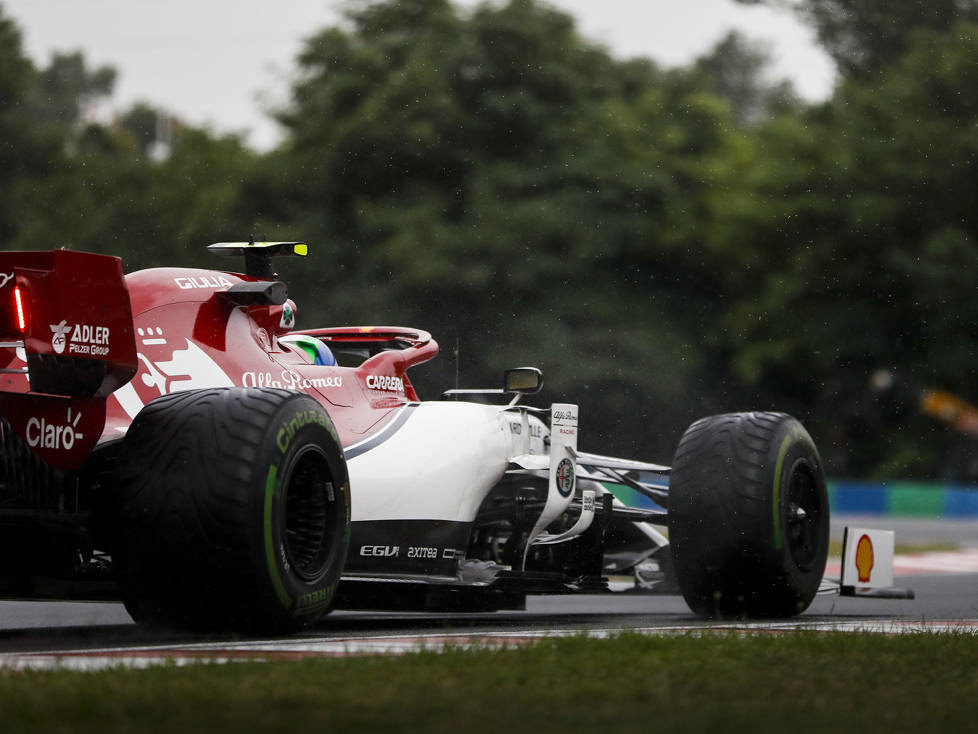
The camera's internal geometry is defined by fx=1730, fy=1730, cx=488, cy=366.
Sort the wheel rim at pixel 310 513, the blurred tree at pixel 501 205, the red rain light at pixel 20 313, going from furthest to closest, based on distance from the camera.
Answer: the blurred tree at pixel 501 205 → the wheel rim at pixel 310 513 → the red rain light at pixel 20 313

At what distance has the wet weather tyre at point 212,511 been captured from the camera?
6.05 metres

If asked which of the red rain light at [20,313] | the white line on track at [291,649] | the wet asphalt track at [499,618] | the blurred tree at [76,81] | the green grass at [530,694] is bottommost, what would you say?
the wet asphalt track at [499,618]

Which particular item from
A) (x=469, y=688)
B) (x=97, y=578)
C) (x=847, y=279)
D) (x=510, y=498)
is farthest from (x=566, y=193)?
(x=469, y=688)

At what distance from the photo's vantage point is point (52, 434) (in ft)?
20.3

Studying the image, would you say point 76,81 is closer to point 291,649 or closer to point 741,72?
point 741,72

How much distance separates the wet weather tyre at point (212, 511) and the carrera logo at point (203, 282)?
1209 millimetres

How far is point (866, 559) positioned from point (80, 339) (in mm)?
5564

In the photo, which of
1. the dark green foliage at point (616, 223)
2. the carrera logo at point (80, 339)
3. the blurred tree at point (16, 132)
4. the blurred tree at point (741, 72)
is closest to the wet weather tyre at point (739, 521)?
the carrera logo at point (80, 339)

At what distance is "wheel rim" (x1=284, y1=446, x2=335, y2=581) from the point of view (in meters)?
6.71

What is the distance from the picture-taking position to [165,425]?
6168 mm

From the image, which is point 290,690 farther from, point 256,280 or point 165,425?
point 256,280

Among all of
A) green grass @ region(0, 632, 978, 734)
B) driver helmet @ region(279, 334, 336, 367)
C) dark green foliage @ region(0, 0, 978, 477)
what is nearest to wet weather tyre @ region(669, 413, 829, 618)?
driver helmet @ region(279, 334, 336, 367)

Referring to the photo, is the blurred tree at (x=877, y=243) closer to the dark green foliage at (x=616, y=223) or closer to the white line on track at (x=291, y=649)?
the dark green foliage at (x=616, y=223)

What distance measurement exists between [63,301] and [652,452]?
30371 mm
